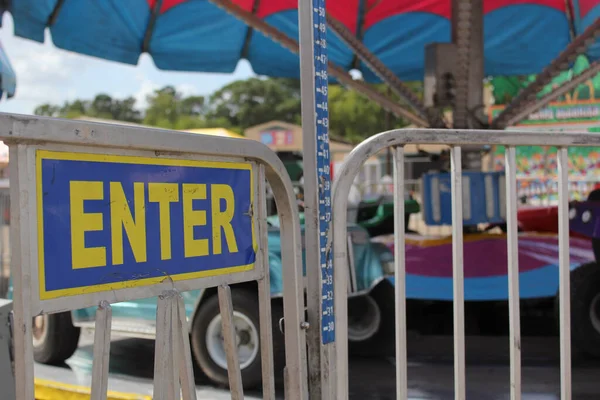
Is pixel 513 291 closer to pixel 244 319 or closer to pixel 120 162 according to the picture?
pixel 120 162

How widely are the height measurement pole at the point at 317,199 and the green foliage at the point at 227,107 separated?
43.8 m

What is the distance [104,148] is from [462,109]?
4.08 m

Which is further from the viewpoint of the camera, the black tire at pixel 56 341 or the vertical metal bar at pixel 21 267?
the black tire at pixel 56 341

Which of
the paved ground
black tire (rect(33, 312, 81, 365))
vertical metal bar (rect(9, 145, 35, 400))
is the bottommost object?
the paved ground

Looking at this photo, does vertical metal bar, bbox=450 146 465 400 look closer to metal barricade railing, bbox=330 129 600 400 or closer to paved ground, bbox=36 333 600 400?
metal barricade railing, bbox=330 129 600 400

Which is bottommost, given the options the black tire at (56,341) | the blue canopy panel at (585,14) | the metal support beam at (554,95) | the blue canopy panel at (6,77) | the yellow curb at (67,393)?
the yellow curb at (67,393)

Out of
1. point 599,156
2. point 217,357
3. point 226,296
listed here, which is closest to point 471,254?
point 217,357

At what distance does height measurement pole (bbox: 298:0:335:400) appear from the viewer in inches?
74.7

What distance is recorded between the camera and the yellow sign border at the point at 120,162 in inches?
52.4

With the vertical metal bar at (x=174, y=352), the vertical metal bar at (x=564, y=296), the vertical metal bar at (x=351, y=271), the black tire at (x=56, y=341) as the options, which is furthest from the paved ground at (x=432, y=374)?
the vertical metal bar at (x=174, y=352)

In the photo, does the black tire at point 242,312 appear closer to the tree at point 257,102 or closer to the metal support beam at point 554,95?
the metal support beam at point 554,95

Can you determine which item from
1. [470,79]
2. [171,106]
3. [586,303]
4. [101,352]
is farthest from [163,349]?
[171,106]

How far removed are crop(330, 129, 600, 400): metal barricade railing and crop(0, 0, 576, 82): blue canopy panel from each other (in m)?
4.92

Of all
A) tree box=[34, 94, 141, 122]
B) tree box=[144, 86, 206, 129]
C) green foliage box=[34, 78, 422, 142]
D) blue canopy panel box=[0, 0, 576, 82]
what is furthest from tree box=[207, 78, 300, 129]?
blue canopy panel box=[0, 0, 576, 82]
